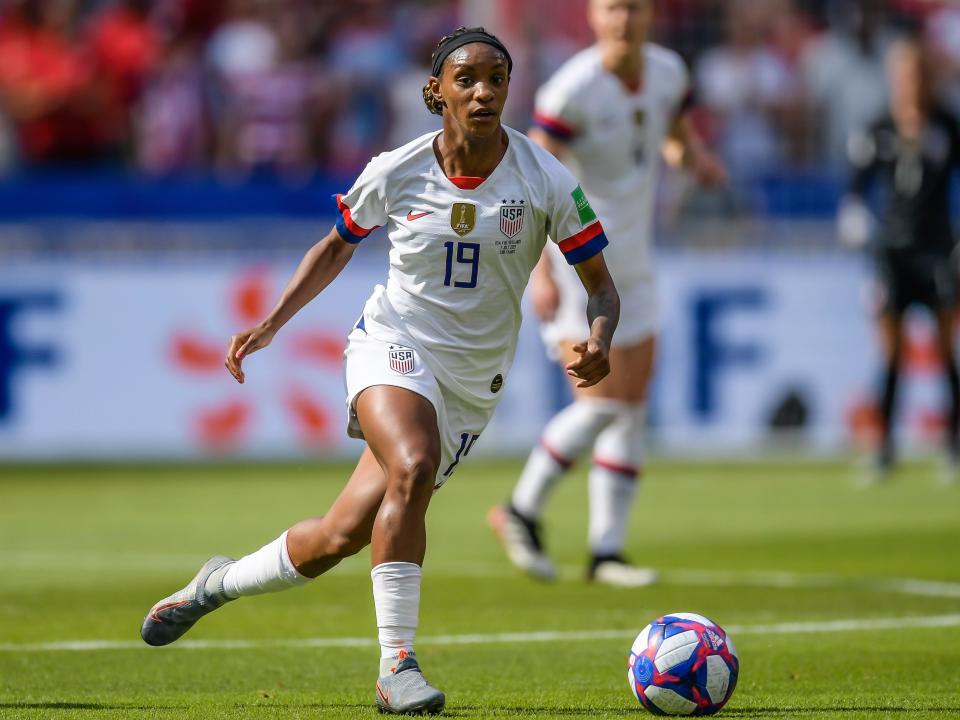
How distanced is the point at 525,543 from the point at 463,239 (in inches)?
143

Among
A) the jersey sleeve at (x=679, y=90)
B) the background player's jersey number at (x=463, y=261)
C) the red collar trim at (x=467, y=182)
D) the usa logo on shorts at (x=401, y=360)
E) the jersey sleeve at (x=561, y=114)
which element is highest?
the jersey sleeve at (x=679, y=90)

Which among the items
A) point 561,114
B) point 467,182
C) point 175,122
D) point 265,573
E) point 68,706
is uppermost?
point 561,114

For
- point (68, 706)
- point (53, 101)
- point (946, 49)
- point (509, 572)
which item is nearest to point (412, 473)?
point (68, 706)

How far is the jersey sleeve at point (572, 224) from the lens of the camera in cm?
620

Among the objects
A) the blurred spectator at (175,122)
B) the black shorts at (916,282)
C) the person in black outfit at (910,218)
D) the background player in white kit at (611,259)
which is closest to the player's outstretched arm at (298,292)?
the background player in white kit at (611,259)

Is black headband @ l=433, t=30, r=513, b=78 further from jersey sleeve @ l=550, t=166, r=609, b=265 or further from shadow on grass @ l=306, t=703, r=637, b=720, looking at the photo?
shadow on grass @ l=306, t=703, r=637, b=720

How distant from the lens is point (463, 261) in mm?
6113

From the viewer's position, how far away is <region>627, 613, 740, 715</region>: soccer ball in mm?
5617

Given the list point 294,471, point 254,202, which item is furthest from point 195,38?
point 294,471

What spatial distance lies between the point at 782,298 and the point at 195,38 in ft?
23.2

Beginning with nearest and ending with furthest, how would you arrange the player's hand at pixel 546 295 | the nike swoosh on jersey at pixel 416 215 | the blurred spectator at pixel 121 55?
1. the nike swoosh on jersey at pixel 416 215
2. the player's hand at pixel 546 295
3. the blurred spectator at pixel 121 55

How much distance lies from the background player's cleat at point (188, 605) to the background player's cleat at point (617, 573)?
318 cm

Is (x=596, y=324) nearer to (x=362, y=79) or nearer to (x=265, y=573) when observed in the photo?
(x=265, y=573)

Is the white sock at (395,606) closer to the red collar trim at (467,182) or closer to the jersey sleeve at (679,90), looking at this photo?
the red collar trim at (467,182)
